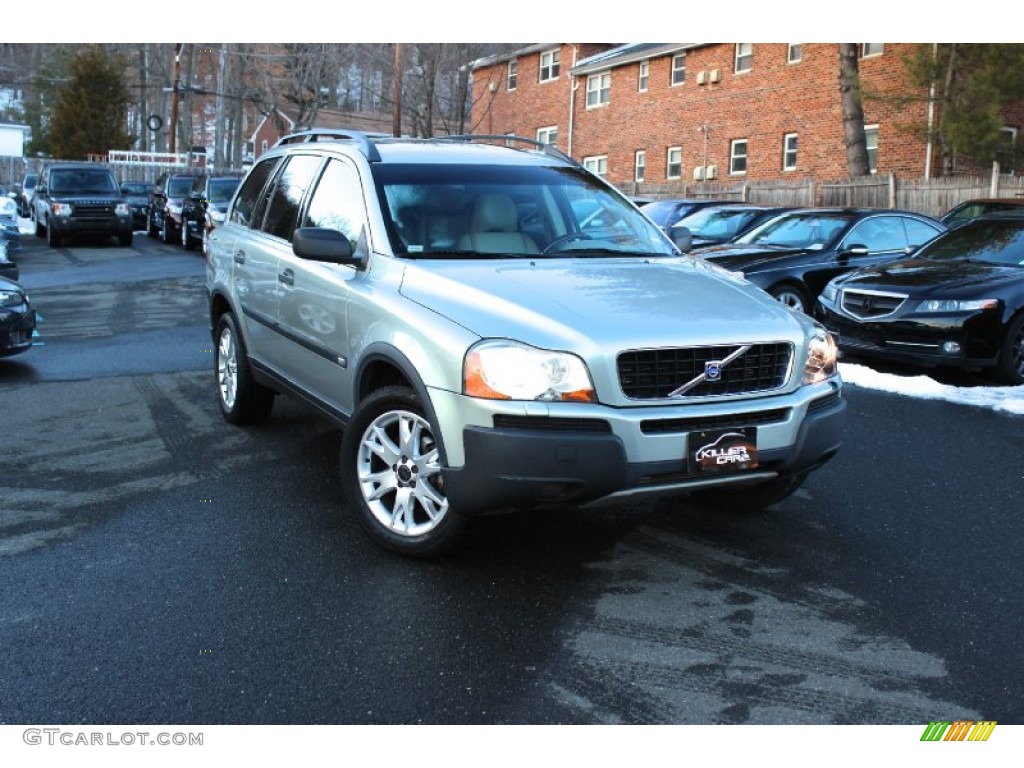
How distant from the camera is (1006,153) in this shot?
840 inches

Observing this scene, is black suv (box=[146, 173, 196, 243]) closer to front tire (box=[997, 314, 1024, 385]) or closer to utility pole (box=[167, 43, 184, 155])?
utility pole (box=[167, 43, 184, 155])

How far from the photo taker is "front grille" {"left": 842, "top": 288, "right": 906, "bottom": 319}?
371 inches

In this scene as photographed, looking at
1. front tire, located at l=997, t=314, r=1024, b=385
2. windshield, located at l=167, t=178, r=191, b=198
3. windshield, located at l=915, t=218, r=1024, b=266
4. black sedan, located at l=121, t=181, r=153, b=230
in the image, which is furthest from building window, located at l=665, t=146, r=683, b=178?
front tire, located at l=997, t=314, r=1024, b=385

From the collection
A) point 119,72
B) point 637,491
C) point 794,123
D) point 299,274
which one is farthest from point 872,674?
point 119,72

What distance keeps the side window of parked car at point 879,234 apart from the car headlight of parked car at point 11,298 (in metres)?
8.90

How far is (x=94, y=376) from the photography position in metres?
9.28

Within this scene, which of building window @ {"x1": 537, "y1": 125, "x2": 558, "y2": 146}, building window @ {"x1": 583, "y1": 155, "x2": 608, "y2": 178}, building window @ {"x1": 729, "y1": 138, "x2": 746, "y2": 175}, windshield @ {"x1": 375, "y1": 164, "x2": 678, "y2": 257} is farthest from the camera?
building window @ {"x1": 537, "y1": 125, "x2": 558, "y2": 146}

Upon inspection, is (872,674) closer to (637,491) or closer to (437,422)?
(637,491)

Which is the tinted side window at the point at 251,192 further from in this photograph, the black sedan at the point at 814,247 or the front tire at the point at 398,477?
the black sedan at the point at 814,247

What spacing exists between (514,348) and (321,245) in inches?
53.4

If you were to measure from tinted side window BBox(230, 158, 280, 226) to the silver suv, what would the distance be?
2.42 feet

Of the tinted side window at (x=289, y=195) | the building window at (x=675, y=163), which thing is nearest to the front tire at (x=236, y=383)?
the tinted side window at (x=289, y=195)

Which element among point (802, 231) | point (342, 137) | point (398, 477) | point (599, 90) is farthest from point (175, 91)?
point (398, 477)

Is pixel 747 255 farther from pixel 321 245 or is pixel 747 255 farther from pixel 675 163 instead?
pixel 675 163
